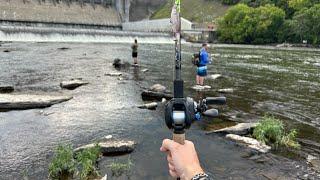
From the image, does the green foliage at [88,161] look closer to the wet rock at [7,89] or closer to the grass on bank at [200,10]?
the wet rock at [7,89]

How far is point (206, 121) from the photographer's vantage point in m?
15.6

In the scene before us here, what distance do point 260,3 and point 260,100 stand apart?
12454 cm

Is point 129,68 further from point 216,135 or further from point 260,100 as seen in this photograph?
point 216,135

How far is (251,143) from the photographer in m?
12.4

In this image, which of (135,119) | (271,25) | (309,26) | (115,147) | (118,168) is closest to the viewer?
→ (118,168)

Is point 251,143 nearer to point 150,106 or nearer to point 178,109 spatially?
point 150,106

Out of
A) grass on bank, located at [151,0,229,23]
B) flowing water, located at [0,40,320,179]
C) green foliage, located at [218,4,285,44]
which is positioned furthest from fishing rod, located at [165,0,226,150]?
grass on bank, located at [151,0,229,23]

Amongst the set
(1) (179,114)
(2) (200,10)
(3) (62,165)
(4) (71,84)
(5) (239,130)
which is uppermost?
(2) (200,10)

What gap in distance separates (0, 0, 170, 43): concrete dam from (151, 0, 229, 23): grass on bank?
30660 mm

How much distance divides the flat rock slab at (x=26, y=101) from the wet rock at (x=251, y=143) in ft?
28.3

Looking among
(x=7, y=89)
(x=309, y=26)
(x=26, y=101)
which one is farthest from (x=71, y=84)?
(x=309, y=26)

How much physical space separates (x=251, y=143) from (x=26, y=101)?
391 inches

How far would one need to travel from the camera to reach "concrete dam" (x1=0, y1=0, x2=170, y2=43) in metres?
66.0

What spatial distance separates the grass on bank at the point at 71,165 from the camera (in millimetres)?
Result: 9680
